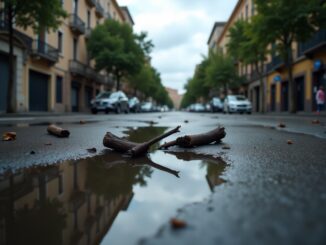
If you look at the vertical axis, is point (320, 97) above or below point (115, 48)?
below

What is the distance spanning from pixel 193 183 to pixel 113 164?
70 cm

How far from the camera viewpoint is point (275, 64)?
2775cm

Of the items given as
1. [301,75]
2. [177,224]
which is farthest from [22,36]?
[177,224]

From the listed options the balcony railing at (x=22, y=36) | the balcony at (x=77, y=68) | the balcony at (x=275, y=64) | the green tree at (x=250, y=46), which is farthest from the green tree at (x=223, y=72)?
the balcony railing at (x=22, y=36)

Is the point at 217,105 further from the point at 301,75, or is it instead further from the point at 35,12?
the point at 35,12

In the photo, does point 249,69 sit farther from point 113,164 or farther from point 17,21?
point 113,164

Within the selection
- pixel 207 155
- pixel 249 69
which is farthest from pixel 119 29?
pixel 207 155

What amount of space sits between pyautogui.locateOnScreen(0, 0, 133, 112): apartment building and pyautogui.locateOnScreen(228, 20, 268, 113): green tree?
1147 centimetres

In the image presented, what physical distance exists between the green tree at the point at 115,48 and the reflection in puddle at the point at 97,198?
2739 cm

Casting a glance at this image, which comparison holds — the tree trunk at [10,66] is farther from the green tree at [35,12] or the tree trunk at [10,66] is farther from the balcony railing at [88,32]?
the balcony railing at [88,32]

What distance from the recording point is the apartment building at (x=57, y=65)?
59.4ft

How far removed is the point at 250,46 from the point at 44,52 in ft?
43.8

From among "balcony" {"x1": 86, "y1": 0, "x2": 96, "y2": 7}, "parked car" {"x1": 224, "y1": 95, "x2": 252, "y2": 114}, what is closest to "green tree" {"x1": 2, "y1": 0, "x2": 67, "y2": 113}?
"parked car" {"x1": 224, "y1": 95, "x2": 252, "y2": 114}

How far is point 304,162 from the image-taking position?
2021 mm
